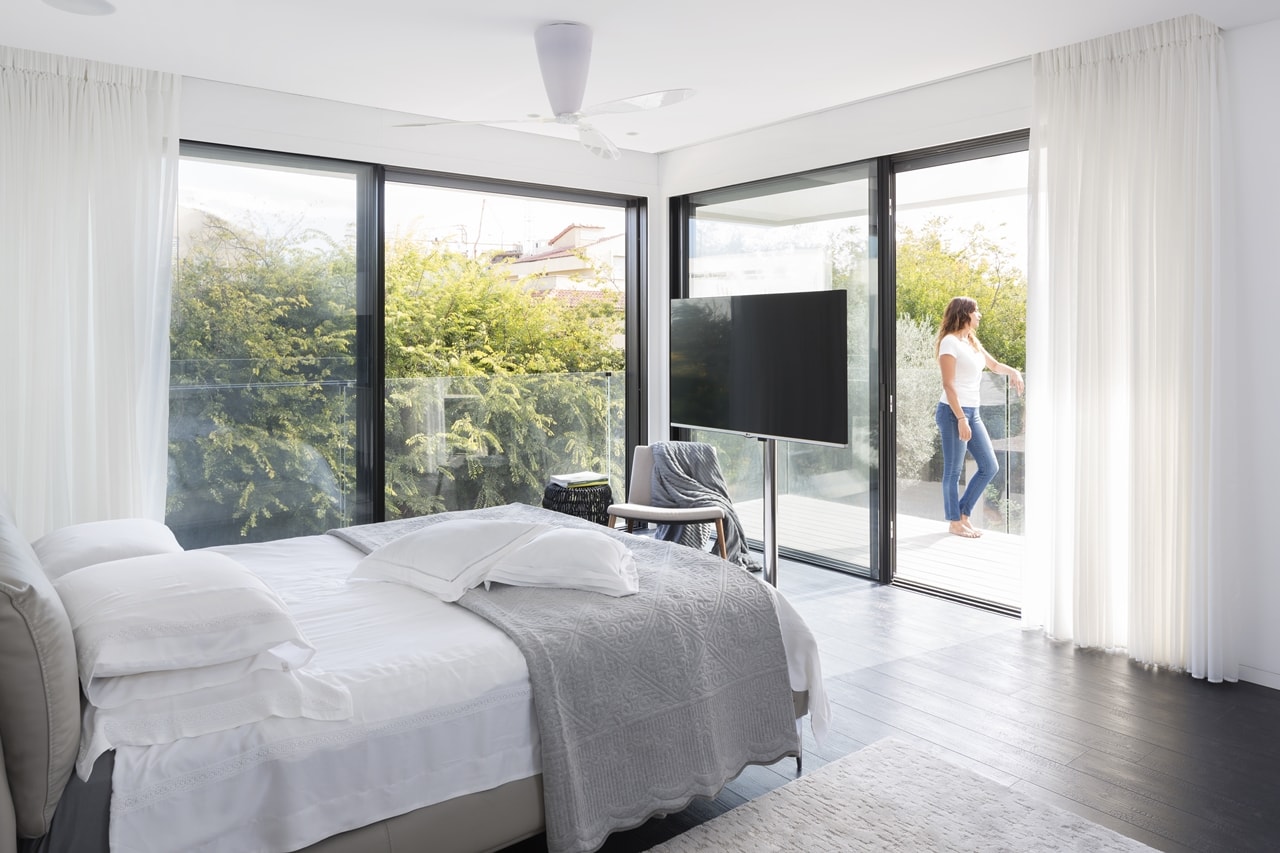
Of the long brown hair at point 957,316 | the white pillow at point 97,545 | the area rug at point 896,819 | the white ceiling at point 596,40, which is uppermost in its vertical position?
the white ceiling at point 596,40

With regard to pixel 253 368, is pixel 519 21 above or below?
above

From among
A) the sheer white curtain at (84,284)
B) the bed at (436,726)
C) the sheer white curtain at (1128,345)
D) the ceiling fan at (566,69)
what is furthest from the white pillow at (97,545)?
the sheer white curtain at (1128,345)

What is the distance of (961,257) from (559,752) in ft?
11.5

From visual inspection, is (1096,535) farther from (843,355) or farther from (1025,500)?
(843,355)

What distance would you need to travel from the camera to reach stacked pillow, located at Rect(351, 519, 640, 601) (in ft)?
8.24

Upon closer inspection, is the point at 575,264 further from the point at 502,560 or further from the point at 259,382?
the point at 502,560

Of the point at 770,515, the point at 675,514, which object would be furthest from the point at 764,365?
the point at 675,514

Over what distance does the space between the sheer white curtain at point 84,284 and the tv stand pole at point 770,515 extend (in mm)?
2846

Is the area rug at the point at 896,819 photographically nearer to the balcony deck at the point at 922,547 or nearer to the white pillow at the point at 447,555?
the white pillow at the point at 447,555

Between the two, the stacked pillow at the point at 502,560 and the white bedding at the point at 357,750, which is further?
the stacked pillow at the point at 502,560

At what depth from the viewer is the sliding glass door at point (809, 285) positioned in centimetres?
499

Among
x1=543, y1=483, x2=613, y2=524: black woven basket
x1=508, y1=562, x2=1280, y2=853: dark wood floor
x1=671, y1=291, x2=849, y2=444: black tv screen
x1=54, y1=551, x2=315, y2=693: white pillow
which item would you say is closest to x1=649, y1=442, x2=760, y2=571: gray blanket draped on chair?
x1=671, y1=291, x2=849, y2=444: black tv screen

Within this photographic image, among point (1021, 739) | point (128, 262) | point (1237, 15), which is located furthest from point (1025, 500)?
point (128, 262)

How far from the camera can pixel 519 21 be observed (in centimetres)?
346
